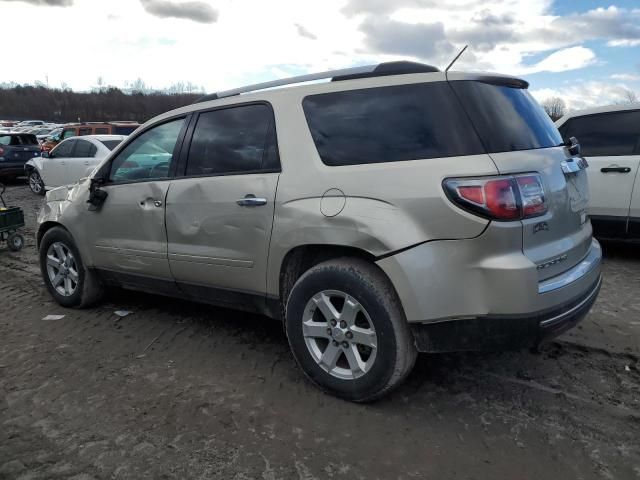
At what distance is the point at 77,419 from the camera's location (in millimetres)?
2891

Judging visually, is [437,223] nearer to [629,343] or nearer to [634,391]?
[634,391]

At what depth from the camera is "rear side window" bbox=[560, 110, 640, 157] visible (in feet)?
18.8

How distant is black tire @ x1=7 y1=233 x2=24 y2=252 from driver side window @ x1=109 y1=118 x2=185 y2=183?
384cm

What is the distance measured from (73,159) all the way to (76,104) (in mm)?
91534

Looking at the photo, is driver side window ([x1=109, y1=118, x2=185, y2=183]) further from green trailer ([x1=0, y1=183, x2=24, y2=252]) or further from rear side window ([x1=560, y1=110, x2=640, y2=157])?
rear side window ([x1=560, y1=110, x2=640, y2=157])

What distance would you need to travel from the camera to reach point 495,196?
8.10 feet

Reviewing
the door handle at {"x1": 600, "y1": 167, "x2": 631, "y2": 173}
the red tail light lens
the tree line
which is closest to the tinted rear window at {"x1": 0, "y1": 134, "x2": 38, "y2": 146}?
the door handle at {"x1": 600, "y1": 167, "x2": 631, "y2": 173}

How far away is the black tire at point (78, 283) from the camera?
4566 millimetres

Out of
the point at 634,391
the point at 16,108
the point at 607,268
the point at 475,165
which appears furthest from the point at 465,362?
the point at 16,108

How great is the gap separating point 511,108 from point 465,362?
1650mm

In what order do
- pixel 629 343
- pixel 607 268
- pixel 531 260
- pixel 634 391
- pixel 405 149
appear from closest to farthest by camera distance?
pixel 531 260
pixel 405 149
pixel 634 391
pixel 629 343
pixel 607 268

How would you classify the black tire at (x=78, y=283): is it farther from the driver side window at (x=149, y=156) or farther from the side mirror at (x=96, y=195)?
the driver side window at (x=149, y=156)

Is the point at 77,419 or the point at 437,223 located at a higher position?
the point at 437,223

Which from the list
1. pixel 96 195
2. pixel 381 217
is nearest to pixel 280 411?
pixel 381 217
